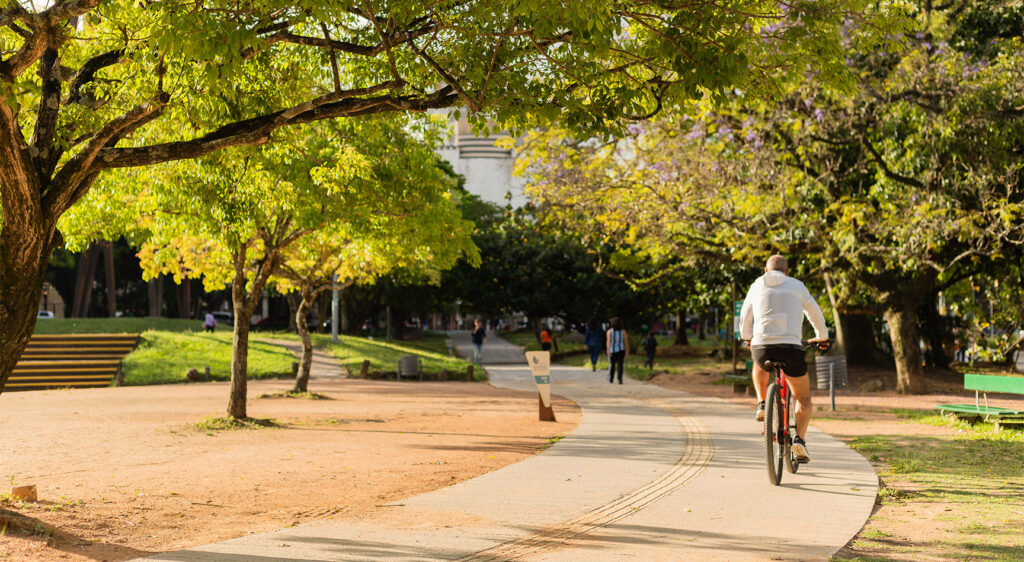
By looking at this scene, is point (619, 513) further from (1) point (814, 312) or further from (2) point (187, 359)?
(2) point (187, 359)

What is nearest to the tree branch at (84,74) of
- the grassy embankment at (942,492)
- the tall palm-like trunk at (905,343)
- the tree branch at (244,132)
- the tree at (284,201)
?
the tree branch at (244,132)

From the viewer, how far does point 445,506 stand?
269 inches

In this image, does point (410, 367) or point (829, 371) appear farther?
point (410, 367)

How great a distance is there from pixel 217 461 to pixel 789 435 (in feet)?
20.3

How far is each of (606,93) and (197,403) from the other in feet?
46.3

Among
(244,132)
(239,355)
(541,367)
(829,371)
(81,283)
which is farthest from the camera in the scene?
(81,283)

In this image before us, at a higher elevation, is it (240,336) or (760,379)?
(240,336)

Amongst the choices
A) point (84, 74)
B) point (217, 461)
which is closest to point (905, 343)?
point (217, 461)

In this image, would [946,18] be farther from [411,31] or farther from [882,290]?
[411,31]

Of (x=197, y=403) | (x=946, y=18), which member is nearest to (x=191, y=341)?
(x=197, y=403)

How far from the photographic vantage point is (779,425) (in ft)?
25.5

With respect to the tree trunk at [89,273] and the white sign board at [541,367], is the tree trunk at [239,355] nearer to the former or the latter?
the white sign board at [541,367]

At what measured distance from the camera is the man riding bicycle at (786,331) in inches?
307

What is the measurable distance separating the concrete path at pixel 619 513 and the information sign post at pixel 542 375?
3.03 meters
